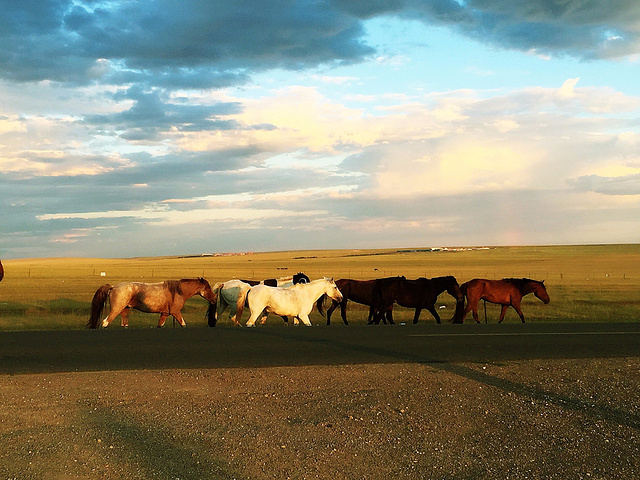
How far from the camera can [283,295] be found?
17531mm

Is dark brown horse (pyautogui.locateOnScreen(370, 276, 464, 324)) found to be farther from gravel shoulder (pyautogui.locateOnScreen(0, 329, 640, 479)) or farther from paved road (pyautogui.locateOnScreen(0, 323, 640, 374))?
gravel shoulder (pyautogui.locateOnScreen(0, 329, 640, 479))

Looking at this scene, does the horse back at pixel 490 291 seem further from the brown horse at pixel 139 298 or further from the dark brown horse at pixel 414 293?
the brown horse at pixel 139 298

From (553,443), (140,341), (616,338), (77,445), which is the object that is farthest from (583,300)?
(77,445)

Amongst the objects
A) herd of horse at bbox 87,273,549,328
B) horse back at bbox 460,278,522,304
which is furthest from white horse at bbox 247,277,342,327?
horse back at bbox 460,278,522,304

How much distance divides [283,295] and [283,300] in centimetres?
15

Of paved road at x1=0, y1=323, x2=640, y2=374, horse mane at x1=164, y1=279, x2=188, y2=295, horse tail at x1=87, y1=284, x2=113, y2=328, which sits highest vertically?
horse mane at x1=164, y1=279, x2=188, y2=295

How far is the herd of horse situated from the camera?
695 inches

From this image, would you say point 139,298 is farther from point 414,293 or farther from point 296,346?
point 414,293

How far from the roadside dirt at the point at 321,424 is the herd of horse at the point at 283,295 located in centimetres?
758

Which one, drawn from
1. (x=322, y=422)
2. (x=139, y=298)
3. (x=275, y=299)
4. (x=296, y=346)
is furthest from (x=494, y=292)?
(x=322, y=422)

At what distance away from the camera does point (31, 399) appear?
8023 mm

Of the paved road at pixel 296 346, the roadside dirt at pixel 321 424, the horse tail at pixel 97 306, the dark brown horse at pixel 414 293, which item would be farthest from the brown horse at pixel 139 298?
the roadside dirt at pixel 321 424

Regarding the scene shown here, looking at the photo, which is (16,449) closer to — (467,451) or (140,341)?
(467,451)

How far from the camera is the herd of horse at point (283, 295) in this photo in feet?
57.9
